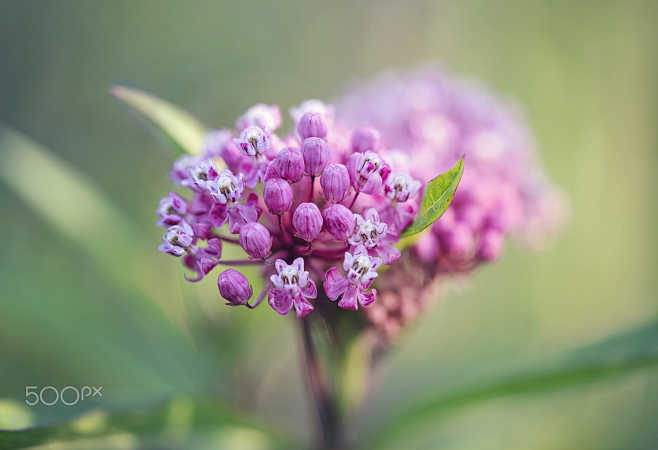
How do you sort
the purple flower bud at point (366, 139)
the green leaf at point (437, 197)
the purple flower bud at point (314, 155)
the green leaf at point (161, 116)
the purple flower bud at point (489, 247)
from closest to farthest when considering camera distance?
1. the green leaf at point (437, 197)
2. the purple flower bud at point (314, 155)
3. the purple flower bud at point (366, 139)
4. the green leaf at point (161, 116)
5. the purple flower bud at point (489, 247)

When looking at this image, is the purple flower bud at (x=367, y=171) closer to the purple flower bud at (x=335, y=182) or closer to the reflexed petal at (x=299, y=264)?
the purple flower bud at (x=335, y=182)

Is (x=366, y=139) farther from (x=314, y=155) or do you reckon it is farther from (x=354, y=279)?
(x=354, y=279)

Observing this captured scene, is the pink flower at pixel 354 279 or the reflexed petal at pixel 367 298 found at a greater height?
the pink flower at pixel 354 279

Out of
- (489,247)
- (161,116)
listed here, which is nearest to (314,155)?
(161,116)

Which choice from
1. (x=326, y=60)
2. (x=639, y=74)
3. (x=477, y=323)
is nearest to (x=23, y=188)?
(x=477, y=323)

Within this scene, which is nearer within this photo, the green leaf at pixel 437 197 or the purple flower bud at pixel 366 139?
the green leaf at pixel 437 197

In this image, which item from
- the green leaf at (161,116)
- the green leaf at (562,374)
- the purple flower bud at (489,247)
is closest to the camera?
the green leaf at (161,116)


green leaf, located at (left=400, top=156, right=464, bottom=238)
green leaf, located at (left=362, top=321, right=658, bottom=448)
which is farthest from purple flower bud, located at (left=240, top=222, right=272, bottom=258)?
green leaf, located at (left=362, top=321, right=658, bottom=448)

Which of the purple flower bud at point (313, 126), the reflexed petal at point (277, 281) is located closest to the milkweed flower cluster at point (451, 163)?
the purple flower bud at point (313, 126)
